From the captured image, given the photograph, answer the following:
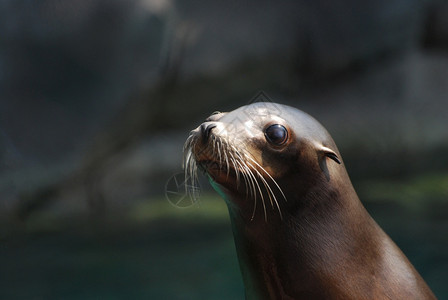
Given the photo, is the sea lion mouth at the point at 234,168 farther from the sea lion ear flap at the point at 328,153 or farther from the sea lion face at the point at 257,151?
the sea lion ear flap at the point at 328,153

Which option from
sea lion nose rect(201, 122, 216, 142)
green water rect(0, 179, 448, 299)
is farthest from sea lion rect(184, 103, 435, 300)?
green water rect(0, 179, 448, 299)

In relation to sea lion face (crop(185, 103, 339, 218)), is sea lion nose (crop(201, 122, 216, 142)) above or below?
above

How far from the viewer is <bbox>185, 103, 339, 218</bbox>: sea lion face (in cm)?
185

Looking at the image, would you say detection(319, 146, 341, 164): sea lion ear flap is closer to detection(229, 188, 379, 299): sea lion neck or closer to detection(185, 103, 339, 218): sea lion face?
detection(185, 103, 339, 218): sea lion face

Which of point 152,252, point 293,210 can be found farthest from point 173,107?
point 293,210

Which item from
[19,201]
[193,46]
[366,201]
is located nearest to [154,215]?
[19,201]

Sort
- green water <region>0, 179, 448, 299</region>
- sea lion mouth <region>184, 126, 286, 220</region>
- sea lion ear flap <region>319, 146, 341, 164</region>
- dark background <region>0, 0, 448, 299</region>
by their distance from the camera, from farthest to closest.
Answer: dark background <region>0, 0, 448, 299</region>, green water <region>0, 179, 448, 299</region>, sea lion ear flap <region>319, 146, 341, 164</region>, sea lion mouth <region>184, 126, 286, 220</region>

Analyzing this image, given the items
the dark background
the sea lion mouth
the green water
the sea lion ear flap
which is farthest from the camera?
the dark background

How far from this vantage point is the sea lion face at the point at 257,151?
185 cm

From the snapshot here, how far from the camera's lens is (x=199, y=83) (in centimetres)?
447

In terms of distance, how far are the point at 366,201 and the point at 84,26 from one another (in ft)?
9.36

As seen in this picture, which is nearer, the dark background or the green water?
the green water

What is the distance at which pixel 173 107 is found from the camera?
14.6 feet

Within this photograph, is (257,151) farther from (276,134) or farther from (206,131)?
(206,131)
